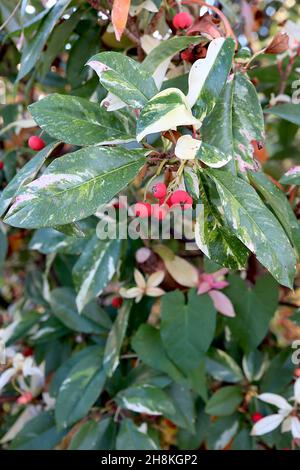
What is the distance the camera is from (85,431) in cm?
90

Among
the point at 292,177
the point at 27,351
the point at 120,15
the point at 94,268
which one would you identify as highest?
→ the point at 120,15

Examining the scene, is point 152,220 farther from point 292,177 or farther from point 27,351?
point 27,351

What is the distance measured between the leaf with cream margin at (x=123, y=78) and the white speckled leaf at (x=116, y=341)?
426mm

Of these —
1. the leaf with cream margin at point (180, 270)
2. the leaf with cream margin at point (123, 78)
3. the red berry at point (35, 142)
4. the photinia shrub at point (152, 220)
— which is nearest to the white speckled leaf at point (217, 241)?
the photinia shrub at point (152, 220)

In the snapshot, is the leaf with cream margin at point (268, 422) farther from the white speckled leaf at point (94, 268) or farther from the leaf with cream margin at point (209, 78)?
the leaf with cream margin at point (209, 78)

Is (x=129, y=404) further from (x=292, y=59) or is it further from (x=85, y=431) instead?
(x=292, y=59)

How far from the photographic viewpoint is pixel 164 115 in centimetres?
48

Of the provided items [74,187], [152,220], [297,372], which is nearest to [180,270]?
[152,220]

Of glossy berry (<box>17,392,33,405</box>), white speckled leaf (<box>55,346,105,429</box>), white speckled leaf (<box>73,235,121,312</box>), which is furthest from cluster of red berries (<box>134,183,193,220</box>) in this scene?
glossy berry (<box>17,392,33,405</box>)

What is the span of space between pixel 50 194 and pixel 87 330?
1.83 ft

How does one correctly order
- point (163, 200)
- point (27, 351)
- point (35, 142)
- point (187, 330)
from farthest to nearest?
point (27, 351) < point (187, 330) < point (35, 142) < point (163, 200)

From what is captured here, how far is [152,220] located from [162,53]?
302 mm

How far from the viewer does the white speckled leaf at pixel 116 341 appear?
2.86ft
